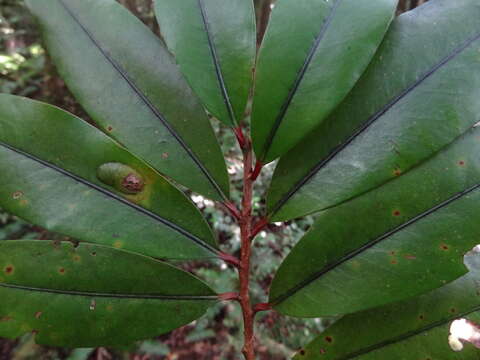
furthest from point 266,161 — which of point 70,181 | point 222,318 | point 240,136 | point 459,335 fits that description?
point 222,318

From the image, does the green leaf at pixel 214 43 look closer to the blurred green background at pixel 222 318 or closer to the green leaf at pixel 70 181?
the green leaf at pixel 70 181

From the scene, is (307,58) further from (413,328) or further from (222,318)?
(222,318)

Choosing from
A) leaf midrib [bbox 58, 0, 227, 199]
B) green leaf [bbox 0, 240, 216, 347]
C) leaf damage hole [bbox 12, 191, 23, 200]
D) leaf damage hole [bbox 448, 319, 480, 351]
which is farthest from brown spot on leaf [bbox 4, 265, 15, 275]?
leaf damage hole [bbox 448, 319, 480, 351]

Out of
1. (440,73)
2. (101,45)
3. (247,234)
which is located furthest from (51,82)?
(440,73)

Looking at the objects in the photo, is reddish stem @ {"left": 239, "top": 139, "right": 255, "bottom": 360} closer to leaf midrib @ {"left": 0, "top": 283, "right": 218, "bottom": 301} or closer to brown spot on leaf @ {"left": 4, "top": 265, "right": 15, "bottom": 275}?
leaf midrib @ {"left": 0, "top": 283, "right": 218, "bottom": 301}

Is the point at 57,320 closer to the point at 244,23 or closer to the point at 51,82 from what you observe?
the point at 244,23

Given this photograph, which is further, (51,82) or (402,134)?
(51,82)

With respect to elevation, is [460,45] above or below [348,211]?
above
